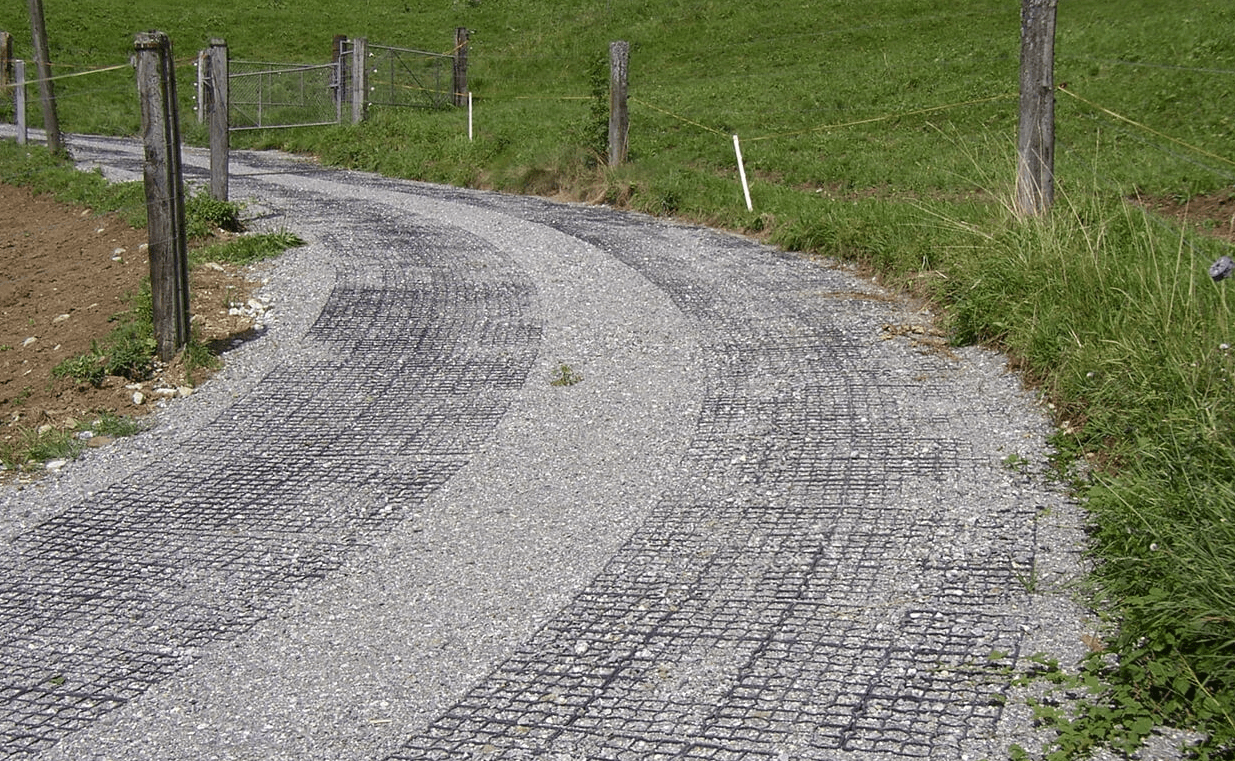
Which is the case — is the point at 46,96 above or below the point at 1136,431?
above

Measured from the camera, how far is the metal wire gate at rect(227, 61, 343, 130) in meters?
21.6

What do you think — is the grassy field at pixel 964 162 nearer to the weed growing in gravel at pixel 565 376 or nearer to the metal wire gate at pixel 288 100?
the metal wire gate at pixel 288 100

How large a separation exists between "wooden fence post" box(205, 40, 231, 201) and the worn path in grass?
14.1 ft

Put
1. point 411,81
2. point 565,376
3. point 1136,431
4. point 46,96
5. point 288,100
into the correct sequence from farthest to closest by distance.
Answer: point 411,81 → point 288,100 → point 46,96 → point 565,376 → point 1136,431

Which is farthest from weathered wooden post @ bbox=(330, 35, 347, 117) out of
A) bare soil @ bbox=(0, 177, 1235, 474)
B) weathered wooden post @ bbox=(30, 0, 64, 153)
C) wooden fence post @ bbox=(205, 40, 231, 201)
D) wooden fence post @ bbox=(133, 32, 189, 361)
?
wooden fence post @ bbox=(133, 32, 189, 361)

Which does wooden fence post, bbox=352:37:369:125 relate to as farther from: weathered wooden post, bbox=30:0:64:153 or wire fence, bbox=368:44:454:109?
weathered wooden post, bbox=30:0:64:153

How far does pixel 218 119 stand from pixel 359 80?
9218 mm

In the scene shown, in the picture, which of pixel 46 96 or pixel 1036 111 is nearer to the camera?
pixel 1036 111

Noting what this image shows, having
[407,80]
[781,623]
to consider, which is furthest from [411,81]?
[781,623]

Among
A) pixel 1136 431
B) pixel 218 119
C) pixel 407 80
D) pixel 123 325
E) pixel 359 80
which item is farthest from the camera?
pixel 407 80

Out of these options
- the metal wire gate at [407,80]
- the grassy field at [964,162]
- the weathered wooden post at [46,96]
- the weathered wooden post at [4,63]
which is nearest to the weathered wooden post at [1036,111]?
the grassy field at [964,162]

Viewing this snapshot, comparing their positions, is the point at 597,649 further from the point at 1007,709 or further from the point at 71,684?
the point at 71,684

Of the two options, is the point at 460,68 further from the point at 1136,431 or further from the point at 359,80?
the point at 1136,431

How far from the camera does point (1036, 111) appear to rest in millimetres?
8453
